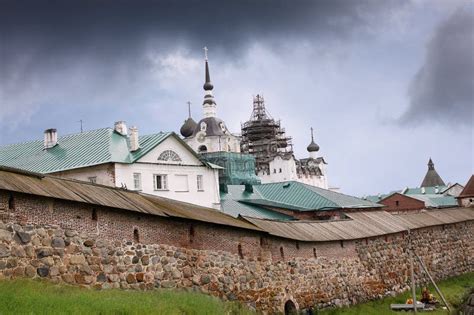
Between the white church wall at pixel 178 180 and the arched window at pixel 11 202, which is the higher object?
the white church wall at pixel 178 180

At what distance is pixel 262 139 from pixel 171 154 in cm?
6050

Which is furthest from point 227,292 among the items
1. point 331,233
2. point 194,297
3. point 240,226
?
point 331,233

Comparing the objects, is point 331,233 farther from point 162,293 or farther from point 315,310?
point 162,293

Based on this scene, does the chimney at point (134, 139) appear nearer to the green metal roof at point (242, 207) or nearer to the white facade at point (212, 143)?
the green metal roof at point (242, 207)

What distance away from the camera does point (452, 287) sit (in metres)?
31.4

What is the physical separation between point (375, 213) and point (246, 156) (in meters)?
35.8

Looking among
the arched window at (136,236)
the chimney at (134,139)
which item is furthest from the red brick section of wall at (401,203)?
the arched window at (136,236)

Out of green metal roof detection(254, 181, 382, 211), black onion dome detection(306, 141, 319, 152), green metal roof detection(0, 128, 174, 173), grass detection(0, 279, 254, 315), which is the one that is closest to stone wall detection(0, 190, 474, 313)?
grass detection(0, 279, 254, 315)

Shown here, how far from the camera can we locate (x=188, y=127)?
8031 centimetres

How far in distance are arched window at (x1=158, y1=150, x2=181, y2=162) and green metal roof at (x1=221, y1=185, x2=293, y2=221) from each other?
332 cm

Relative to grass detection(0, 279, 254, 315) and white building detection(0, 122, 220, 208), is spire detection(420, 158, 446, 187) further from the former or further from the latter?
grass detection(0, 279, 254, 315)

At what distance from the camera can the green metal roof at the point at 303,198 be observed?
3984 centimetres

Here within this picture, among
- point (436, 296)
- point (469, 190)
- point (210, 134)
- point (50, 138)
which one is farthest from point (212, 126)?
point (436, 296)

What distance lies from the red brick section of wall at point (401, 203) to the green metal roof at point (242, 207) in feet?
73.1
